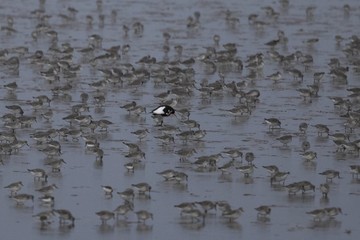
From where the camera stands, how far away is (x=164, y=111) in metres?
26.0

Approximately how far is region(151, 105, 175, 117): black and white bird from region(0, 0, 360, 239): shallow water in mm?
288

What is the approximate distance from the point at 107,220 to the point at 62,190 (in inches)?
77.4

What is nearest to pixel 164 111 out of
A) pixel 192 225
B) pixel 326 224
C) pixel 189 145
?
pixel 189 145

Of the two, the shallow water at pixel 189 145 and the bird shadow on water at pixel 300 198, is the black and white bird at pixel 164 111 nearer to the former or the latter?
the shallow water at pixel 189 145

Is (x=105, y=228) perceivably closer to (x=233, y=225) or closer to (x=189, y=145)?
(x=233, y=225)

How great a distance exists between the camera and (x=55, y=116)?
85.9 feet

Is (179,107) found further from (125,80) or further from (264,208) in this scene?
(264,208)

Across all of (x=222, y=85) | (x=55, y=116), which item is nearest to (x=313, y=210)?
(x=55, y=116)

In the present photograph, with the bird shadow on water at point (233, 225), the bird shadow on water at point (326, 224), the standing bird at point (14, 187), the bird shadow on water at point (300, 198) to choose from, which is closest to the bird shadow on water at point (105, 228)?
the bird shadow on water at point (233, 225)

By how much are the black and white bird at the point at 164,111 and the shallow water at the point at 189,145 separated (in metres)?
0.29

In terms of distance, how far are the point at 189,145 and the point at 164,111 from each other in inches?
91.0

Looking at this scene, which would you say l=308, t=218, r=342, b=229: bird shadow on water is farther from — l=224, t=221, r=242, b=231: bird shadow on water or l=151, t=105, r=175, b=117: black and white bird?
l=151, t=105, r=175, b=117: black and white bird

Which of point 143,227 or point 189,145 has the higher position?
point 189,145

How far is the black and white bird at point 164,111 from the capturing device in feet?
85.0
